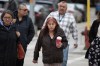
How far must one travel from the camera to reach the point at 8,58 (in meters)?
8.63

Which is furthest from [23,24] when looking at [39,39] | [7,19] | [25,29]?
[7,19]

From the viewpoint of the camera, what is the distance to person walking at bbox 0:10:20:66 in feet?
28.2

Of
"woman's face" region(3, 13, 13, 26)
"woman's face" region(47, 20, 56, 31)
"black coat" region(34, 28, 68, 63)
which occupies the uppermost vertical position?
"woman's face" region(3, 13, 13, 26)

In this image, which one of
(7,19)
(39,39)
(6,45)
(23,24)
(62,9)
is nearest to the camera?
(6,45)

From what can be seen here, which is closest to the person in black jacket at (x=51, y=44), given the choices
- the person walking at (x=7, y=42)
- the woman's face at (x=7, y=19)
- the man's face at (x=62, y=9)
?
the person walking at (x=7, y=42)

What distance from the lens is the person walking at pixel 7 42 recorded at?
8.60 m

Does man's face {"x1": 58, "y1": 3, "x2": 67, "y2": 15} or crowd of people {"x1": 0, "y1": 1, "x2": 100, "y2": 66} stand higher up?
man's face {"x1": 58, "y1": 3, "x2": 67, "y2": 15}

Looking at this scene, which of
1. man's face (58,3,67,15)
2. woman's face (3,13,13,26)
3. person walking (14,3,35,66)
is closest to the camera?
woman's face (3,13,13,26)

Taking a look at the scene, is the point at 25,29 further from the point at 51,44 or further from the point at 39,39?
the point at 51,44

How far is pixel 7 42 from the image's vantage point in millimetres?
8602

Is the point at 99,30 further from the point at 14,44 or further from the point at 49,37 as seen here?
the point at 14,44

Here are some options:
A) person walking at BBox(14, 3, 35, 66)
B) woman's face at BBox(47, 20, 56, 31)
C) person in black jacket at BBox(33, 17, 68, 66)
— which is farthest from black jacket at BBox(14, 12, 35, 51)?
woman's face at BBox(47, 20, 56, 31)

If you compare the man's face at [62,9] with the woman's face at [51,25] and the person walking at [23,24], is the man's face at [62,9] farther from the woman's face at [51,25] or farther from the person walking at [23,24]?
the woman's face at [51,25]

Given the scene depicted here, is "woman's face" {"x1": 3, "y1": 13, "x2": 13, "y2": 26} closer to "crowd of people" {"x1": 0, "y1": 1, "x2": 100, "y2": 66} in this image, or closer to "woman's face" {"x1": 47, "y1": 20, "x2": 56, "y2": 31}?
"crowd of people" {"x1": 0, "y1": 1, "x2": 100, "y2": 66}
